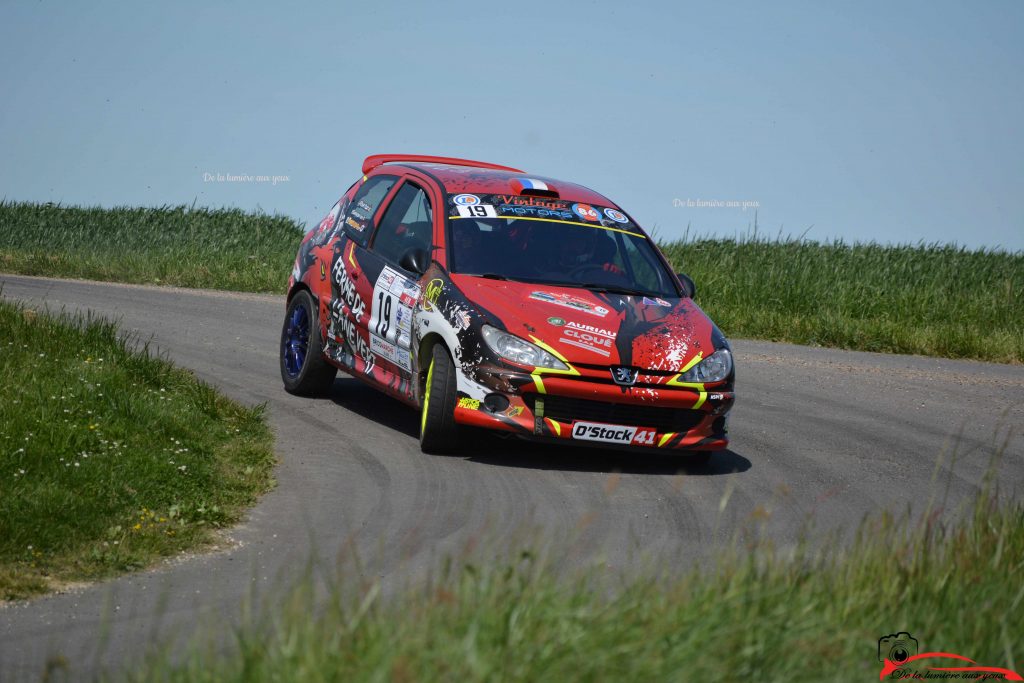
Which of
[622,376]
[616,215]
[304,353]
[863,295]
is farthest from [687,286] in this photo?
[863,295]

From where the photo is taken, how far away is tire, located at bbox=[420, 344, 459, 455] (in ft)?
28.1

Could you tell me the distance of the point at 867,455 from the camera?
31.8 feet

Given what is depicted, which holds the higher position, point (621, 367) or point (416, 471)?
point (621, 367)

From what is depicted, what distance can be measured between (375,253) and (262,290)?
1066 centimetres

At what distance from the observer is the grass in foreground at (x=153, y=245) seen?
824 inches

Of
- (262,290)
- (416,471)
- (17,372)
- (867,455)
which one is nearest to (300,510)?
(416,471)

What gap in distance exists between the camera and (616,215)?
1032 centimetres

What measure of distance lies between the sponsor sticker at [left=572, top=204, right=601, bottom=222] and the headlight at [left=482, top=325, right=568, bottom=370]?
1957 mm

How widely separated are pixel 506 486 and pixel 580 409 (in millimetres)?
688

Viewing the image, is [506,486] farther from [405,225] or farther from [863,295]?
[863,295]

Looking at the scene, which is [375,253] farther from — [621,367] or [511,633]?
[511,633]

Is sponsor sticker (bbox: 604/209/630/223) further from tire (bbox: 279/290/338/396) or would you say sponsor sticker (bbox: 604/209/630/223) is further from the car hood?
tire (bbox: 279/290/338/396)

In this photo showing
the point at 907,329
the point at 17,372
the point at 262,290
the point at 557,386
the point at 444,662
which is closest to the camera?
the point at 444,662

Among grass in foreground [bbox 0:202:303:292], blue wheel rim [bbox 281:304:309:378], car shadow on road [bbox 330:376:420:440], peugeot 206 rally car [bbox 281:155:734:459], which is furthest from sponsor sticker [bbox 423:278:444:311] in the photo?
grass in foreground [bbox 0:202:303:292]
